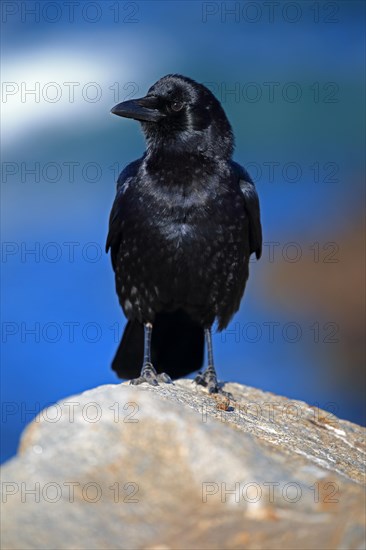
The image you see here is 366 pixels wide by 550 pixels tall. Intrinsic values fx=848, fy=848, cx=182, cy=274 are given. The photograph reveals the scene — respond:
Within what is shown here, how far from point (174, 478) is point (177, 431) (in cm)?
24

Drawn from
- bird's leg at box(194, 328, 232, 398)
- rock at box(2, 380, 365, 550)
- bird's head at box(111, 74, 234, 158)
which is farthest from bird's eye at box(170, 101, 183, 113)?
rock at box(2, 380, 365, 550)

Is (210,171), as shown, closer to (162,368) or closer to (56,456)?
(162,368)

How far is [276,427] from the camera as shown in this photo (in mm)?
4801

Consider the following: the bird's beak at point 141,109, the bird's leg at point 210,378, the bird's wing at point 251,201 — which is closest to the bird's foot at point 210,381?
the bird's leg at point 210,378

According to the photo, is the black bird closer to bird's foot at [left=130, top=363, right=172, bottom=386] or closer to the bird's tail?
bird's foot at [left=130, top=363, right=172, bottom=386]

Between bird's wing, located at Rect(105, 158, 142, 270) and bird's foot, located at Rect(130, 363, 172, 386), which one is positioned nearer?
bird's foot, located at Rect(130, 363, 172, 386)

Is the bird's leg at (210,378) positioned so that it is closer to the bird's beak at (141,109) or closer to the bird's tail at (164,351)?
the bird's tail at (164,351)

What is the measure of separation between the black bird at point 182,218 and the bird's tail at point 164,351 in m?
0.22

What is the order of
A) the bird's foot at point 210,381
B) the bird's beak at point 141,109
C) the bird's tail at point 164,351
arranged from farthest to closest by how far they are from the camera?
1. the bird's tail at point 164,351
2. the bird's beak at point 141,109
3. the bird's foot at point 210,381

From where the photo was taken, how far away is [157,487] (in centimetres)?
318

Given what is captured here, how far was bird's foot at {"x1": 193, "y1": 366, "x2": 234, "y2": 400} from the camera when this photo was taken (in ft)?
18.3

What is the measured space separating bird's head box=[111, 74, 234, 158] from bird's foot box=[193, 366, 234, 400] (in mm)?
1496

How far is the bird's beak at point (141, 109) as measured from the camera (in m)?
5.79

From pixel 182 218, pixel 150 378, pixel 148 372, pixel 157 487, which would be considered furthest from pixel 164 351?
pixel 157 487
